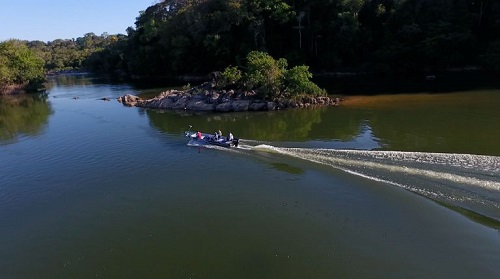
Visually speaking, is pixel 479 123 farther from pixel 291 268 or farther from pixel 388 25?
pixel 388 25

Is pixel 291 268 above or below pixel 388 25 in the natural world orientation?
below

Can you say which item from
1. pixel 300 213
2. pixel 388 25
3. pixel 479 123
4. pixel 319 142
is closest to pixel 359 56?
pixel 388 25

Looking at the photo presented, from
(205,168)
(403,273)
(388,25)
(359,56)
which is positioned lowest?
(403,273)

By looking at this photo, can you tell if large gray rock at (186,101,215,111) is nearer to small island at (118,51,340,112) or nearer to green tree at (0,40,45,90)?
small island at (118,51,340,112)

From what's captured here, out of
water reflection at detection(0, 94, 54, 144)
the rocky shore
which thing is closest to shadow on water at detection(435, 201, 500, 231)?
the rocky shore

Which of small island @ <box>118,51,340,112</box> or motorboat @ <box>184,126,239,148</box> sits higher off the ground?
small island @ <box>118,51,340,112</box>

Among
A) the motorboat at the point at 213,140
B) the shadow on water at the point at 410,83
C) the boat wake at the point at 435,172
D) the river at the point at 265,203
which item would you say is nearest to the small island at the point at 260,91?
the shadow on water at the point at 410,83

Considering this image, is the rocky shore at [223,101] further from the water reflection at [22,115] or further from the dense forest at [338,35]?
the dense forest at [338,35]
